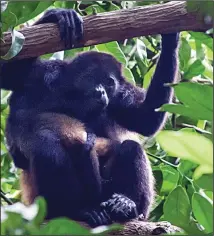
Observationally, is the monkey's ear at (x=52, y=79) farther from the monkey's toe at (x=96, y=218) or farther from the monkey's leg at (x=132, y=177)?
the monkey's toe at (x=96, y=218)

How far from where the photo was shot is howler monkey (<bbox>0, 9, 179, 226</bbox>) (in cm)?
225

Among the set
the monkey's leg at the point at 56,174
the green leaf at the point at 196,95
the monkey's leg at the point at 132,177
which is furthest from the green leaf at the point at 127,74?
the green leaf at the point at 196,95

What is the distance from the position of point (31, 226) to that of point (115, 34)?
1383 millimetres

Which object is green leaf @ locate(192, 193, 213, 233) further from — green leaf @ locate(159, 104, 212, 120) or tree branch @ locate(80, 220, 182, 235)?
tree branch @ locate(80, 220, 182, 235)

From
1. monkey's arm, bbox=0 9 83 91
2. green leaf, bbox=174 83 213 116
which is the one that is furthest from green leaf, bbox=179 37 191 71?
green leaf, bbox=174 83 213 116

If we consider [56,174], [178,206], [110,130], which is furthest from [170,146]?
[110,130]

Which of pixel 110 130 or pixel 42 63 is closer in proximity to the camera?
pixel 42 63

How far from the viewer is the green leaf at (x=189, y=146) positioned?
79 centimetres

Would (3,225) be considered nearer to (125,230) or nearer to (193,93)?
(193,93)

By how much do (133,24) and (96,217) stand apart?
0.73 metres

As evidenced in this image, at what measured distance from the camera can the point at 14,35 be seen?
1.83 metres

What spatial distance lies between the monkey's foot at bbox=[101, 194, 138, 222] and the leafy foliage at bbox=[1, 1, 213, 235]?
8.8 inches

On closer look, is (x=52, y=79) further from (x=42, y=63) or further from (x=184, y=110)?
(x=184, y=110)

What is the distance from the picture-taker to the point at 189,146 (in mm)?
799
